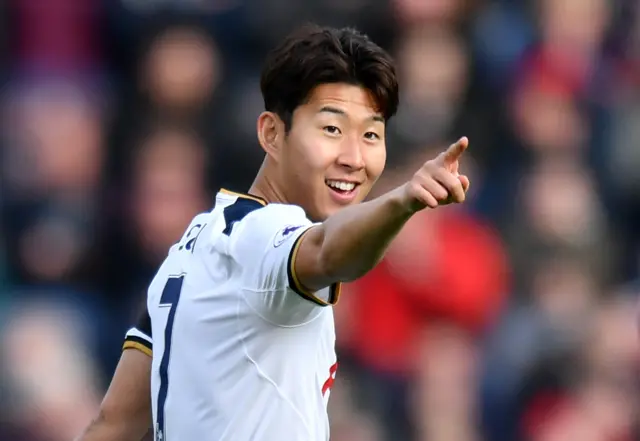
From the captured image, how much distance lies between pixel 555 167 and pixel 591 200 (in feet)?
0.82

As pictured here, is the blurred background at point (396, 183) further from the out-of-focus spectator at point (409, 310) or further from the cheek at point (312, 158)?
the cheek at point (312, 158)

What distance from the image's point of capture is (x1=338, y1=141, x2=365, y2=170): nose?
3.51 metres

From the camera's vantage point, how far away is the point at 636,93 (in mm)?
7844

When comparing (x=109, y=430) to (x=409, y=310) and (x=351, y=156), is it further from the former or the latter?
(x=409, y=310)

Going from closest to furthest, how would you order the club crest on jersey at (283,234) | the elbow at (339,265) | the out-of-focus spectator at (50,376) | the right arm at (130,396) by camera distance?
the elbow at (339,265) → the club crest on jersey at (283,234) → the right arm at (130,396) → the out-of-focus spectator at (50,376)

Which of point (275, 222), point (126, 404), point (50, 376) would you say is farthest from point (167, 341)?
point (50, 376)

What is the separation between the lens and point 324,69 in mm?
3541

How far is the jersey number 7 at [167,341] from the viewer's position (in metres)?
3.49

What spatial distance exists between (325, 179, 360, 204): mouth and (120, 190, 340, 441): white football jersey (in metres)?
0.21

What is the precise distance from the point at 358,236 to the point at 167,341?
73 cm

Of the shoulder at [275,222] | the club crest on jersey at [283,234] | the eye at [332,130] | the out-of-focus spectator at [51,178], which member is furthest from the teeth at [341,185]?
the out-of-focus spectator at [51,178]

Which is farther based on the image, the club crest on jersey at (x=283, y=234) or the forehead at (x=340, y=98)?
the forehead at (x=340, y=98)

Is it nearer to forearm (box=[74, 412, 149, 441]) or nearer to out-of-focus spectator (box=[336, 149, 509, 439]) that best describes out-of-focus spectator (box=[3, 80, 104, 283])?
out-of-focus spectator (box=[336, 149, 509, 439])

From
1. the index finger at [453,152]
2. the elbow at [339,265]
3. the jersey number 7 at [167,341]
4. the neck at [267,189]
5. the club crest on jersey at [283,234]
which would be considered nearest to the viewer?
the index finger at [453,152]
